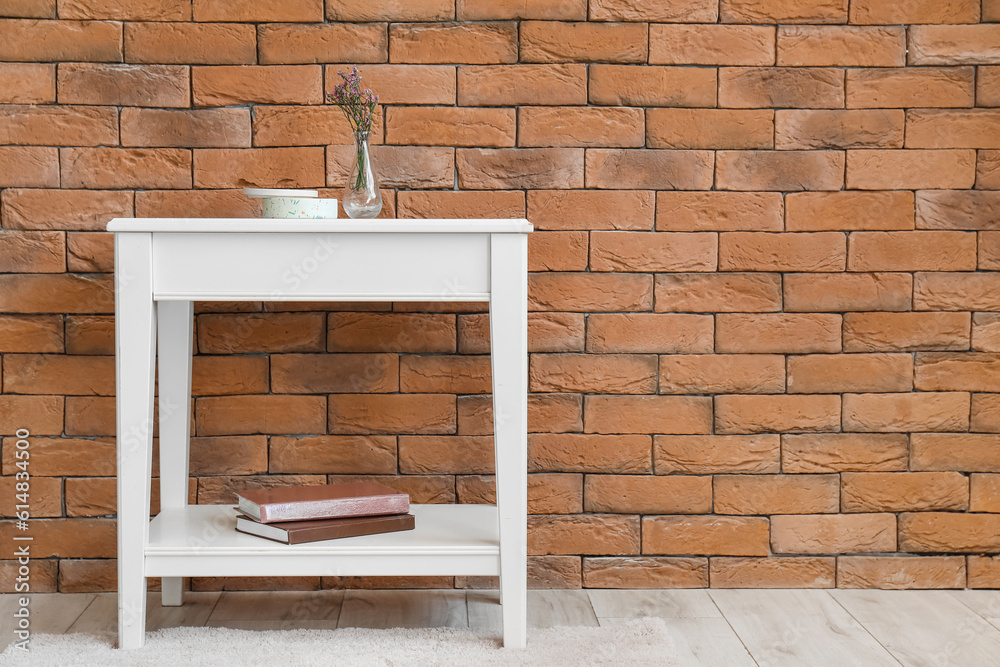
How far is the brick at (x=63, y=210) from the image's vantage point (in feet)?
5.93

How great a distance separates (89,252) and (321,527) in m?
0.82

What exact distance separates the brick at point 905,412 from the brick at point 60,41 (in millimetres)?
1763

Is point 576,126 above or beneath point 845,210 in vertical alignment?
above

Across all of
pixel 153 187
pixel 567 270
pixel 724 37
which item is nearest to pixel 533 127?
pixel 567 270

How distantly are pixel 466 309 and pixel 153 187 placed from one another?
0.72 meters

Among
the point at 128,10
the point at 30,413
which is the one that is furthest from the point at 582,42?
the point at 30,413

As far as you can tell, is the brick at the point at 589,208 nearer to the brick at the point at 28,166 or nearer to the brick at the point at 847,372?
the brick at the point at 847,372

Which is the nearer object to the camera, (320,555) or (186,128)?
(320,555)

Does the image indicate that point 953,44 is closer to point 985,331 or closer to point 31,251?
point 985,331

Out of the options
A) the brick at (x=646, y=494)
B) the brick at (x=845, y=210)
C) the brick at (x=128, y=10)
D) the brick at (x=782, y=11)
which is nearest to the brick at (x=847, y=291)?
the brick at (x=845, y=210)

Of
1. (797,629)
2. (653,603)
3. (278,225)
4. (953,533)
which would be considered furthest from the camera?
(953,533)

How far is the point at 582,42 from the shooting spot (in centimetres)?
183

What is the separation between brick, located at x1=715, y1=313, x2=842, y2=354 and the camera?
187cm

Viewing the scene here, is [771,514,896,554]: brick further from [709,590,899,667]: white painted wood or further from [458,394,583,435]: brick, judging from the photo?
[458,394,583,435]: brick
